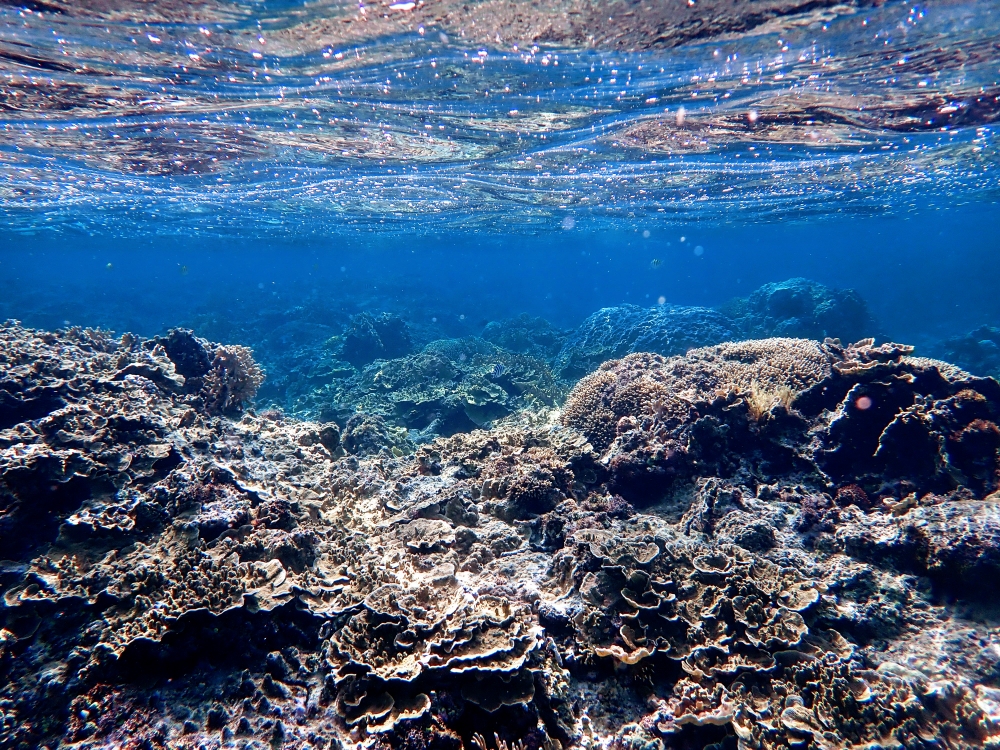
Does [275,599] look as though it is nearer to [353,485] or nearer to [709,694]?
[353,485]

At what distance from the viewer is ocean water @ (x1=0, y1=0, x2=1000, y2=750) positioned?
3.61 meters

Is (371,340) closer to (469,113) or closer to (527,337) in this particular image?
(527,337)

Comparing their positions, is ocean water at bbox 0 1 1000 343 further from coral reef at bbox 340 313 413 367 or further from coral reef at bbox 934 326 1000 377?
coral reef at bbox 934 326 1000 377

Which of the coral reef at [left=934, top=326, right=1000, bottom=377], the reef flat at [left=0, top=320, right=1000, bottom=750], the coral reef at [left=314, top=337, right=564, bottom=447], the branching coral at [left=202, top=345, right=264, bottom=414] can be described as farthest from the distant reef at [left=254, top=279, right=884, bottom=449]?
the reef flat at [left=0, top=320, right=1000, bottom=750]

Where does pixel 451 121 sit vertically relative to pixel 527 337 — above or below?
above

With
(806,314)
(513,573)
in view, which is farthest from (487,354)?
(806,314)

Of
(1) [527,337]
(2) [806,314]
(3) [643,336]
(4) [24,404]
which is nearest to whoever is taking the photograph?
(4) [24,404]

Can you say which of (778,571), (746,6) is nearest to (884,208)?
(746,6)

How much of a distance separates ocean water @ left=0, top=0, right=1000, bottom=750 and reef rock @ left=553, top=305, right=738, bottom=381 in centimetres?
16

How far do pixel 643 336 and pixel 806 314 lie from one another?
11.1m

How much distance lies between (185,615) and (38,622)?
1.25m

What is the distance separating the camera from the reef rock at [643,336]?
17969mm

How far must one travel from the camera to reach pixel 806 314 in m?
23.3

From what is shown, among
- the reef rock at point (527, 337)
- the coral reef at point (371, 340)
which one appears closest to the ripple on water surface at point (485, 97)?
the coral reef at point (371, 340)
